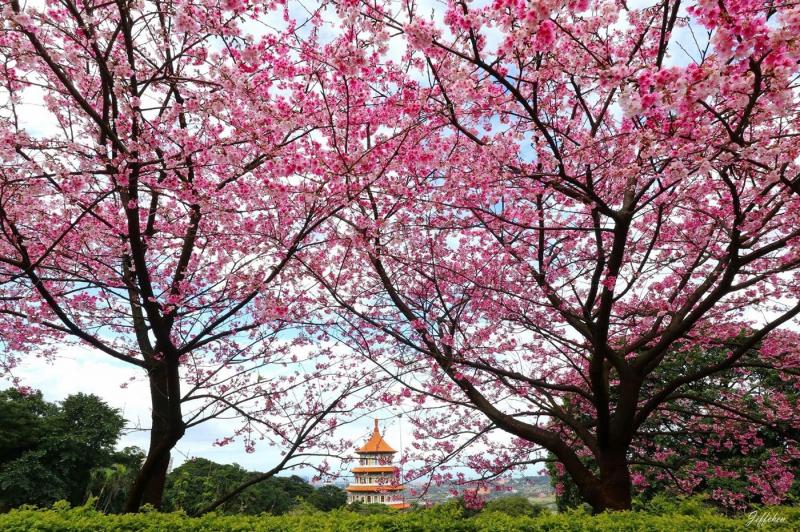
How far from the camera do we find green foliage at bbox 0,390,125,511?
83.9 ft

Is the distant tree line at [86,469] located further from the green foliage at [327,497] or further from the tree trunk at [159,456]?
the tree trunk at [159,456]

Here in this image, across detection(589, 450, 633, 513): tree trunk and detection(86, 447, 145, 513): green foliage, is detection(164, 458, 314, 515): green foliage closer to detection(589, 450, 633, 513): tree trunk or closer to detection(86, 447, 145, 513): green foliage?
detection(86, 447, 145, 513): green foliage

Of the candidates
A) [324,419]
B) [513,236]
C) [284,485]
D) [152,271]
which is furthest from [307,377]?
[284,485]

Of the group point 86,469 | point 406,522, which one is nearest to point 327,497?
point 86,469

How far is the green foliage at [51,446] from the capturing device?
83.9 feet

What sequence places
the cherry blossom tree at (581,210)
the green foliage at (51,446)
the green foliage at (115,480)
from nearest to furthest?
1. the cherry blossom tree at (581,210)
2. the green foliage at (51,446)
3. the green foliage at (115,480)

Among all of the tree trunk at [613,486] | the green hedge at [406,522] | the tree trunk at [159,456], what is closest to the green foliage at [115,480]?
the tree trunk at [159,456]

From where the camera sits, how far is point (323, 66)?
18.7 feet

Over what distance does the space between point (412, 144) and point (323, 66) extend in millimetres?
1457

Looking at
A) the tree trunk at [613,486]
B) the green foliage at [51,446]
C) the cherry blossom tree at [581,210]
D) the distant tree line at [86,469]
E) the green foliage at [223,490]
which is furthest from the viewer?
the green foliage at [51,446]

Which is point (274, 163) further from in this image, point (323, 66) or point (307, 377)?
point (307, 377)

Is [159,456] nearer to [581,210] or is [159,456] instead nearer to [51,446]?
[581,210]

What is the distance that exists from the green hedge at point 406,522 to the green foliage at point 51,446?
25291 millimetres

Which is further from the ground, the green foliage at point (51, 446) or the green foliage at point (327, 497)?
the green foliage at point (51, 446)
